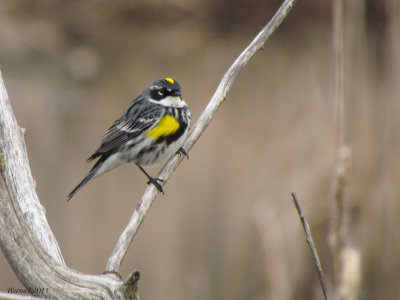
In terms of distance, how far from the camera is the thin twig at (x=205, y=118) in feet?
7.50

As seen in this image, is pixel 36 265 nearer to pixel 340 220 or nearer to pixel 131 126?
pixel 340 220

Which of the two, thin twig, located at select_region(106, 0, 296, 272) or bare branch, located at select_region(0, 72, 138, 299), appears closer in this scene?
bare branch, located at select_region(0, 72, 138, 299)

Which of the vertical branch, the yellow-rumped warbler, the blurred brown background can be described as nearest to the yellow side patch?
the yellow-rumped warbler

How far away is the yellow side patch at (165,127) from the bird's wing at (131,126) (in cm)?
5

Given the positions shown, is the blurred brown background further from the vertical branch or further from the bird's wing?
the vertical branch

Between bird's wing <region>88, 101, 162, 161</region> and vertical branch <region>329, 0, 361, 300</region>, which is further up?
vertical branch <region>329, 0, 361, 300</region>

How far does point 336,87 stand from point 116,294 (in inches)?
48.5

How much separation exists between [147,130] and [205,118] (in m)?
1.15

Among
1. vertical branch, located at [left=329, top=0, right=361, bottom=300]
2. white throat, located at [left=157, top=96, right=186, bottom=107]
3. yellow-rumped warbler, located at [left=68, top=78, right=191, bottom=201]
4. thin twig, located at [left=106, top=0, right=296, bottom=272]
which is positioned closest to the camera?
thin twig, located at [left=106, top=0, right=296, bottom=272]

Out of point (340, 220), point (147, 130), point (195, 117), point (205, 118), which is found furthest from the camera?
point (195, 117)

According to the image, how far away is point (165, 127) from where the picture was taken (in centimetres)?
368

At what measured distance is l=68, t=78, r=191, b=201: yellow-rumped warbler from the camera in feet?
12.1

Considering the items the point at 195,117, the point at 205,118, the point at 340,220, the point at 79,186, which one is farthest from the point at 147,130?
the point at 195,117

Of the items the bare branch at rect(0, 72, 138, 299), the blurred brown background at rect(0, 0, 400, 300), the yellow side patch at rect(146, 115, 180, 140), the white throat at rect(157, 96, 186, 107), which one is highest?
the bare branch at rect(0, 72, 138, 299)
